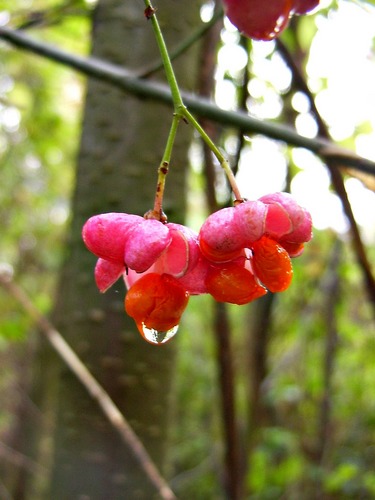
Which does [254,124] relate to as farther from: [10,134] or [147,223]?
[10,134]

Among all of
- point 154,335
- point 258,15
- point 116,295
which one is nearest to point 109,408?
point 116,295

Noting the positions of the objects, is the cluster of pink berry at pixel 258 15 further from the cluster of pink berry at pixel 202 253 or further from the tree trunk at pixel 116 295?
the tree trunk at pixel 116 295

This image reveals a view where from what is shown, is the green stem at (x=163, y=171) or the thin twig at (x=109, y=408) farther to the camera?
the thin twig at (x=109, y=408)

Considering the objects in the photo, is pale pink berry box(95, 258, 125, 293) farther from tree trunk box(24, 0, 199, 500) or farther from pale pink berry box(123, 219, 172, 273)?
tree trunk box(24, 0, 199, 500)

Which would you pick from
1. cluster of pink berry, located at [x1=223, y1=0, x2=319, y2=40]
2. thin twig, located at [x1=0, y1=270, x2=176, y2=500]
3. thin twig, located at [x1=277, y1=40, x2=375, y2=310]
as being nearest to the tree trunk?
thin twig, located at [x1=0, y1=270, x2=176, y2=500]

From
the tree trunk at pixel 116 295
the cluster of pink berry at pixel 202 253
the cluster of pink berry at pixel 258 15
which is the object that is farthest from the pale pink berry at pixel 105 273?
the tree trunk at pixel 116 295

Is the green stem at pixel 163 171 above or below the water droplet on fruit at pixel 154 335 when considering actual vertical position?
above
